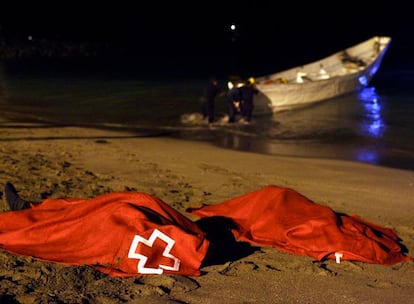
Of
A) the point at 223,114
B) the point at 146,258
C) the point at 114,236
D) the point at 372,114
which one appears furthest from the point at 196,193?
the point at 372,114

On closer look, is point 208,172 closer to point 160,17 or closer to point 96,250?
point 96,250

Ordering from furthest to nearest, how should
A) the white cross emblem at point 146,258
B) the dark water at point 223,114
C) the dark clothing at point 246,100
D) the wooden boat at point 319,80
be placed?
the wooden boat at point 319,80
the dark clothing at point 246,100
the dark water at point 223,114
the white cross emblem at point 146,258

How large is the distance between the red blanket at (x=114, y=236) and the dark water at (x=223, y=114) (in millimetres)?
8262

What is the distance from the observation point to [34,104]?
22.3m

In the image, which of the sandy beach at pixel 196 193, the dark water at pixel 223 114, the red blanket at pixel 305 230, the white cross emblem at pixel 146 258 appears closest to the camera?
the sandy beach at pixel 196 193

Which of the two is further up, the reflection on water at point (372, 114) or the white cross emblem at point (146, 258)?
the white cross emblem at point (146, 258)

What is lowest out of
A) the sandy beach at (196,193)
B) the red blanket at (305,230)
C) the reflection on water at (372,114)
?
the reflection on water at (372,114)

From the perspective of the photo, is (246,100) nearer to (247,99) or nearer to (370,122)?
(247,99)

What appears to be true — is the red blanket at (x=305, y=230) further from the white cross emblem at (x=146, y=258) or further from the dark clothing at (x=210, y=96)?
the dark clothing at (x=210, y=96)

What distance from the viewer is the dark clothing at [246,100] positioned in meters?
18.3

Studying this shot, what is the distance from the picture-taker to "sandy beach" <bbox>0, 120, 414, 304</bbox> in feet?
17.4

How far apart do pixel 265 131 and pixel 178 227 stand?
1235 centimetres

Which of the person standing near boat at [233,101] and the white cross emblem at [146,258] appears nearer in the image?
the white cross emblem at [146,258]

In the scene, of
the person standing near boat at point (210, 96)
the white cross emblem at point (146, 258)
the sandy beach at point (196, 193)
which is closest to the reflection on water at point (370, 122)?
the sandy beach at point (196, 193)
